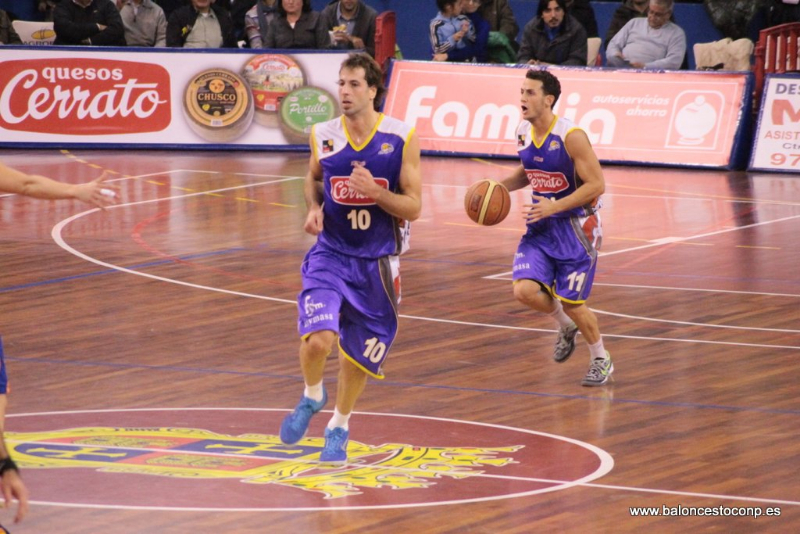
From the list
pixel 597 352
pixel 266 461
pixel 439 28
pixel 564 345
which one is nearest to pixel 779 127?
pixel 439 28

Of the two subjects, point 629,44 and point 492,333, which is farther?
point 629,44

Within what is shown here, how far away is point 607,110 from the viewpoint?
63.3 ft

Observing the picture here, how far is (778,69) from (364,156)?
526 inches

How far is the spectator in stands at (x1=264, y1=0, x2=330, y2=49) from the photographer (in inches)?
814

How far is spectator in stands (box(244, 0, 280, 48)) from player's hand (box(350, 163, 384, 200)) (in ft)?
47.5

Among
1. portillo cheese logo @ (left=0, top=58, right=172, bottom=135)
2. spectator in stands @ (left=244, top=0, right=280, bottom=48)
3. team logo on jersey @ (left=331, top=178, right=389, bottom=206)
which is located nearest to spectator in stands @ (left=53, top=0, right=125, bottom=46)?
portillo cheese logo @ (left=0, top=58, right=172, bottom=135)

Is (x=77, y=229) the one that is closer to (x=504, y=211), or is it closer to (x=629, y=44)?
(x=504, y=211)

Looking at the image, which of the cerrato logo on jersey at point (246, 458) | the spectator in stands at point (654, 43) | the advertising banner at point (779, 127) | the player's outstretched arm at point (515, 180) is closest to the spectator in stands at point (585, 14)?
the spectator in stands at point (654, 43)

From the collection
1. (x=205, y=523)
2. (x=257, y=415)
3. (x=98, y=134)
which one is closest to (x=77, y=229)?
(x=98, y=134)

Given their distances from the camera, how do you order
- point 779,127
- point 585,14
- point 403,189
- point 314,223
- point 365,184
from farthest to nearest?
point 585,14, point 779,127, point 403,189, point 314,223, point 365,184

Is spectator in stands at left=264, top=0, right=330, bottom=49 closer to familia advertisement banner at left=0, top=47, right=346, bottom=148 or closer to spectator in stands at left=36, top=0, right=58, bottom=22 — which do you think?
familia advertisement banner at left=0, top=47, right=346, bottom=148

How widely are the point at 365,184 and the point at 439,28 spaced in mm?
14279

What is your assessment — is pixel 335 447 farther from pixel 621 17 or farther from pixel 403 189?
pixel 621 17

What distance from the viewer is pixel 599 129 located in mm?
19438
